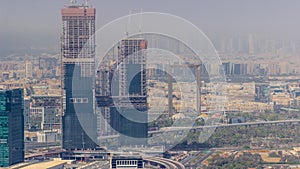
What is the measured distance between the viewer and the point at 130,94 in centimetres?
1309

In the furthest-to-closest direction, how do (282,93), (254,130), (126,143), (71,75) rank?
(282,93) < (254,130) < (71,75) < (126,143)

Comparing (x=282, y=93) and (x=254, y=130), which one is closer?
(x=254, y=130)

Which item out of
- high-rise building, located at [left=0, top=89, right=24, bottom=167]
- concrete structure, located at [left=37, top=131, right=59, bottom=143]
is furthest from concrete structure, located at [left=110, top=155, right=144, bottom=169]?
concrete structure, located at [left=37, top=131, right=59, bottom=143]

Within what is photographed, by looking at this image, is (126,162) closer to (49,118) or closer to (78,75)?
(78,75)

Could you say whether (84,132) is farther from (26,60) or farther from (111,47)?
(26,60)

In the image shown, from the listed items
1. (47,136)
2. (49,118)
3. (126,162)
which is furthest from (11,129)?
(49,118)

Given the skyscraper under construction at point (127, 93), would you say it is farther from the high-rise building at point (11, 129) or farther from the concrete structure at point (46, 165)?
the high-rise building at point (11, 129)

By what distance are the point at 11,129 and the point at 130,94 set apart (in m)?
2.36

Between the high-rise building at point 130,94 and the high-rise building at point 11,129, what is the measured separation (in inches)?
62.8

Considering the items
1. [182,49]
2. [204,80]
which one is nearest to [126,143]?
[182,49]

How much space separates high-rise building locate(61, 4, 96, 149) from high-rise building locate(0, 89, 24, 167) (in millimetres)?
1197

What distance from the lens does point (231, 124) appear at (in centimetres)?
1492

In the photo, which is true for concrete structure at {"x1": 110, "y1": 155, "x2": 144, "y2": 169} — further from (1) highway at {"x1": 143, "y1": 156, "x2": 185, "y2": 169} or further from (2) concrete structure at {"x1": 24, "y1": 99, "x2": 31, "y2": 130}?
(2) concrete structure at {"x1": 24, "y1": 99, "x2": 31, "y2": 130}

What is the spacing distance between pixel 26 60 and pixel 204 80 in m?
3.17
